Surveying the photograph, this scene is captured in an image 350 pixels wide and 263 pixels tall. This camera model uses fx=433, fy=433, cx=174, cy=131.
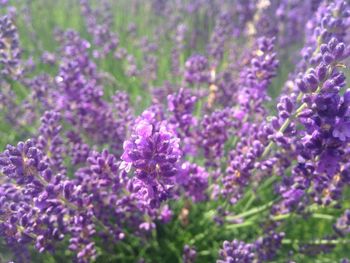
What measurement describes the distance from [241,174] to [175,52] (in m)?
2.33

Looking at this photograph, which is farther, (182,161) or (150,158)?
(182,161)

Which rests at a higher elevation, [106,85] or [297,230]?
[106,85]

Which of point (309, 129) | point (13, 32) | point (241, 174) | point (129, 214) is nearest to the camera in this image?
point (309, 129)

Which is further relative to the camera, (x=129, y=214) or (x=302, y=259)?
(x=302, y=259)

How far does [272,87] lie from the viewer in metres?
4.55

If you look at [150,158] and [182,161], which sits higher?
[182,161]

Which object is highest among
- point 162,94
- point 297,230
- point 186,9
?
point 186,9

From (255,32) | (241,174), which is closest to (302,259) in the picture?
(241,174)

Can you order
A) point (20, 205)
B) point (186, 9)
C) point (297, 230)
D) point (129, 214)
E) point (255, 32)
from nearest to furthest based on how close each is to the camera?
point (20, 205) → point (129, 214) → point (297, 230) → point (255, 32) → point (186, 9)

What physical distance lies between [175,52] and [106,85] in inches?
30.7

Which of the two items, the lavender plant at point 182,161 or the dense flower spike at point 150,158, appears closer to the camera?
the dense flower spike at point 150,158

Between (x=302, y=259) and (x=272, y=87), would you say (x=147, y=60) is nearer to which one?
(x=272, y=87)

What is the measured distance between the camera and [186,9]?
19.5ft

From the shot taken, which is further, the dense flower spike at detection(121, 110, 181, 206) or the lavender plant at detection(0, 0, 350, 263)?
the lavender plant at detection(0, 0, 350, 263)
